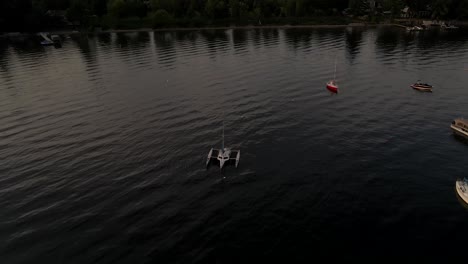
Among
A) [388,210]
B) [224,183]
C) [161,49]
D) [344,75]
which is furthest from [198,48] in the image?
[388,210]

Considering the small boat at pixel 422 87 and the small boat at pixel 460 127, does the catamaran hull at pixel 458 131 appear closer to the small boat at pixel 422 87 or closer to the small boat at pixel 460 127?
the small boat at pixel 460 127

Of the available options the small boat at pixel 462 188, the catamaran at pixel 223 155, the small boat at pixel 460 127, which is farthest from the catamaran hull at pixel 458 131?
the catamaran at pixel 223 155

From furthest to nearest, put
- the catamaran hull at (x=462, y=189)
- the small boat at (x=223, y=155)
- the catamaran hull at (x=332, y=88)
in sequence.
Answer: the catamaran hull at (x=332, y=88) → the small boat at (x=223, y=155) → the catamaran hull at (x=462, y=189)

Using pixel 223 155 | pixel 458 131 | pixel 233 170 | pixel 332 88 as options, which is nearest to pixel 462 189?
pixel 458 131

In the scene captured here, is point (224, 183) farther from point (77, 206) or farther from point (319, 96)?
point (319, 96)

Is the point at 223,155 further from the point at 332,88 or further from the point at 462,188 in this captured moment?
the point at 332,88

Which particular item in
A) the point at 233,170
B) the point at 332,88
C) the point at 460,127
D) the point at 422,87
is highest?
the point at 332,88

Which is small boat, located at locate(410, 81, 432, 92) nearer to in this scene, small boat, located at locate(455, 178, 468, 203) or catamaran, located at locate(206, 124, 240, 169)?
small boat, located at locate(455, 178, 468, 203)
